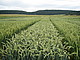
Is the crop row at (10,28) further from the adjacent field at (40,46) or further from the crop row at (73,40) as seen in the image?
the crop row at (73,40)

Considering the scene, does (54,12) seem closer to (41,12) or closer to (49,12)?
(49,12)

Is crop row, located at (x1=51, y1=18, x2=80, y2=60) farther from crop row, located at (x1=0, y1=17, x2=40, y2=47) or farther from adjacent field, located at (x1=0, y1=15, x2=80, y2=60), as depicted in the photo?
crop row, located at (x1=0, y1=17, x2=40, y2=47)

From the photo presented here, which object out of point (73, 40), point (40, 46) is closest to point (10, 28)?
point (73, 40)

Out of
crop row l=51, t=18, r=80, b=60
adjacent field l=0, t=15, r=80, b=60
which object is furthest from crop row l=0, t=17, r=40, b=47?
crop row l=51, t=18, r=80, b=60

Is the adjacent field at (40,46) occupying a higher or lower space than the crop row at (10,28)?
higher

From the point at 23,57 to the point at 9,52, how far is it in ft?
1.53

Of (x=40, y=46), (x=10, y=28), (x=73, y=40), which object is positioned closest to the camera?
(x=40, y=46)

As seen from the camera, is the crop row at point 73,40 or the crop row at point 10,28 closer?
the crop row at point 73,40

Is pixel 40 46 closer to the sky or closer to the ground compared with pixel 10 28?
closer to the sky

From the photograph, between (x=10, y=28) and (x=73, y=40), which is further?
(x=10, y=28)

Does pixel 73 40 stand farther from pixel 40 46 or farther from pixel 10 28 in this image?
pixel 10 28

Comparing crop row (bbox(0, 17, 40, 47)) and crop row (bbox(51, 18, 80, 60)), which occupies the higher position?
crop row (bbox(51, 18, 80, 60))

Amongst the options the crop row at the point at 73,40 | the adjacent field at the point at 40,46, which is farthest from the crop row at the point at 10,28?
the crop row at the point at 73,40

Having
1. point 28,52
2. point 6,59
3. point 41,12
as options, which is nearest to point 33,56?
point 28,52
